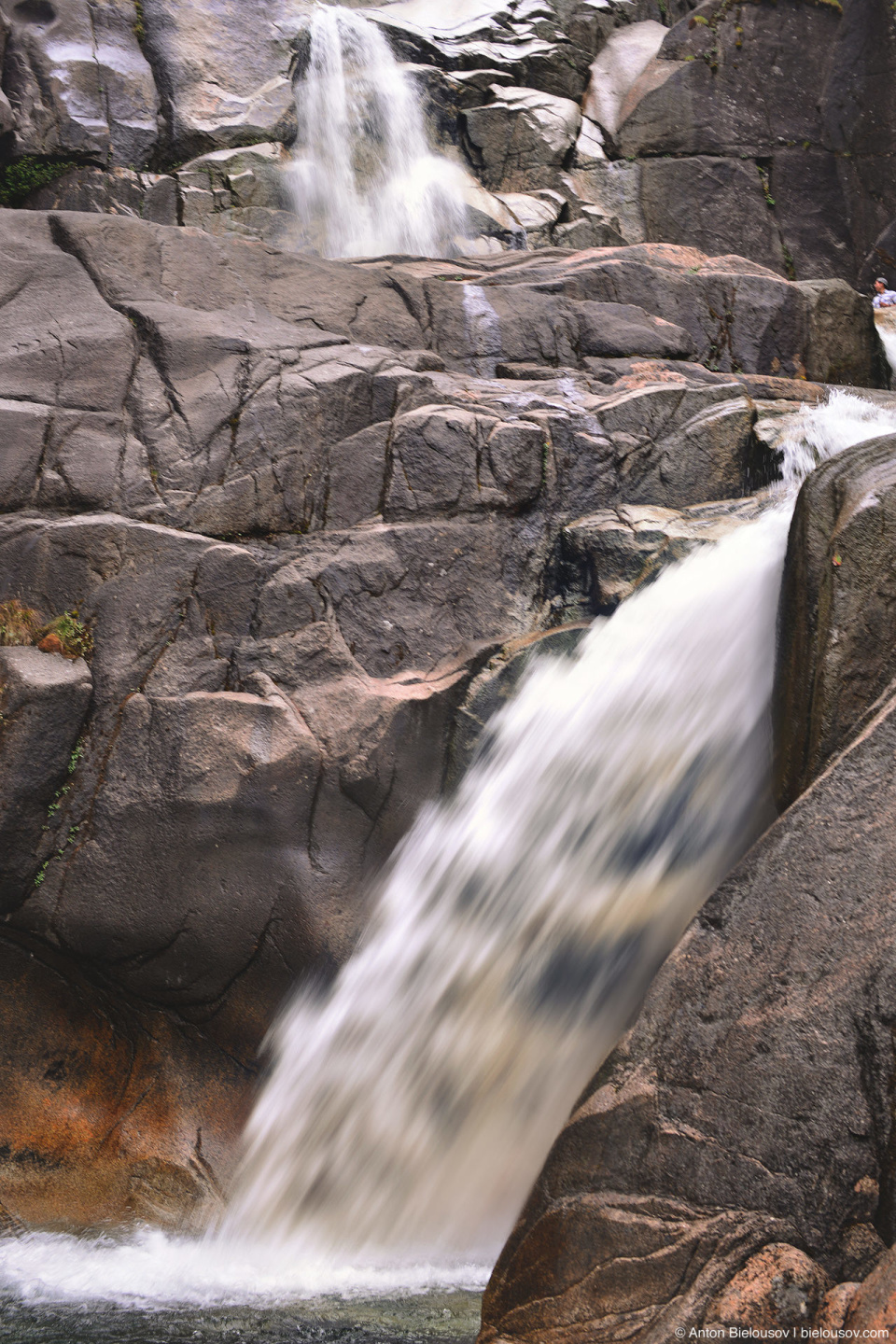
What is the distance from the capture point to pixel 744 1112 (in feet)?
10.7

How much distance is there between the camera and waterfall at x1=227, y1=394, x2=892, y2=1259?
4949 millimetres

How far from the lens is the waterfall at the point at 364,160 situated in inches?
463

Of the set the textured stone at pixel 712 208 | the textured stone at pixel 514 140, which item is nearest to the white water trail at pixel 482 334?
the textured stone at pixel 514 140

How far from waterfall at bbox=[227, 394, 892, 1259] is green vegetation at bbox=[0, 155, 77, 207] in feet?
33.0

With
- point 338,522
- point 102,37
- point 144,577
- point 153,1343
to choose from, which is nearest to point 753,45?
point 102,37

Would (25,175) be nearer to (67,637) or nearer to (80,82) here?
(80,82)

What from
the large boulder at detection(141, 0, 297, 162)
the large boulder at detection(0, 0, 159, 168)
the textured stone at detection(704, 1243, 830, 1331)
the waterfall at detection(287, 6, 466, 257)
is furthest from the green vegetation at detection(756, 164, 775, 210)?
the textured stone at detection(704, 1243, 830, 1331)

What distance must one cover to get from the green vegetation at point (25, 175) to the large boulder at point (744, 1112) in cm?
1178

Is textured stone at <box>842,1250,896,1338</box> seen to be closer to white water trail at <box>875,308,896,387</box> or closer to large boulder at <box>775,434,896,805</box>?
large boulder at <box>775,434,896,805</box>

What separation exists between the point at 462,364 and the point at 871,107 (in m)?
10.5

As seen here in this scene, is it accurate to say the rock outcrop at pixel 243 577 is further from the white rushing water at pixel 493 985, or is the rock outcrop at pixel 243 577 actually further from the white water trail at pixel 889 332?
the white water trail at pixel 889 332

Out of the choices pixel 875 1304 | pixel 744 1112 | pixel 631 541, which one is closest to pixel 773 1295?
pixel 875 1304

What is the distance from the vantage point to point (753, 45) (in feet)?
44.7

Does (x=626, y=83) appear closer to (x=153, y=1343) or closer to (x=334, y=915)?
(x=334, y=915)
